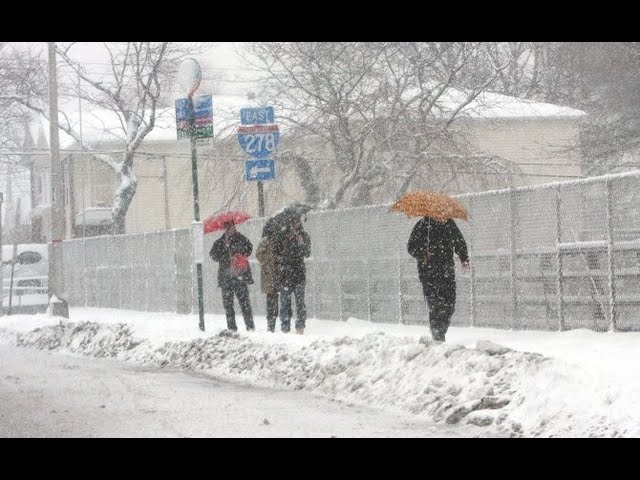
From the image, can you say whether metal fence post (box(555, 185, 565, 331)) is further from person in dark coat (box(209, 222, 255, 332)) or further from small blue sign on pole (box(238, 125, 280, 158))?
person in dark coat (box(209, 222, 255, 332))

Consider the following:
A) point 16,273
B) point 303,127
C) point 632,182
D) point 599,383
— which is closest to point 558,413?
point 599,383

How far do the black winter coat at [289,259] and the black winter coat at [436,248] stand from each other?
3625mm

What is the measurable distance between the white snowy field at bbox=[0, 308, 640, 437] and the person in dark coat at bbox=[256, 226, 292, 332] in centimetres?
97

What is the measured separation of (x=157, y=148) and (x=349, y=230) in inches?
1149

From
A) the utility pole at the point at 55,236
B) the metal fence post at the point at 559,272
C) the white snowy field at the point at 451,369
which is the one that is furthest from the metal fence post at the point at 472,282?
the utility pole at the point at 55,236

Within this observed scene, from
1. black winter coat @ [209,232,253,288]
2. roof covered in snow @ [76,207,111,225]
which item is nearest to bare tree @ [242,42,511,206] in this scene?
black winter coat @ [209,232,253,288]

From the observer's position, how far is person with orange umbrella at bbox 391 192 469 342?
14.4 meters

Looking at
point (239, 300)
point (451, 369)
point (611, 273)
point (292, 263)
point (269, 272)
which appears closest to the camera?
point (451, 369)

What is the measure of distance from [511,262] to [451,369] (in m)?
5.64

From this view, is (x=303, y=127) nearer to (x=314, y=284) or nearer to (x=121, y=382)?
(x=314, y=284)

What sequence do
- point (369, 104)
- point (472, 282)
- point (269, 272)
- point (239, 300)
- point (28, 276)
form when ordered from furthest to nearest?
point (28, 276) < point (369, 104) < point (239, 300) < point (269, 272) < point (472, 282)

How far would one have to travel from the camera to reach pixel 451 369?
445 inches

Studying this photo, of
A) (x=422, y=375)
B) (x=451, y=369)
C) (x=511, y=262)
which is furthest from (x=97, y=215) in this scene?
(x=451, y=369)

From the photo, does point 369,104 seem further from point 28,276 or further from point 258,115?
point 28,276
